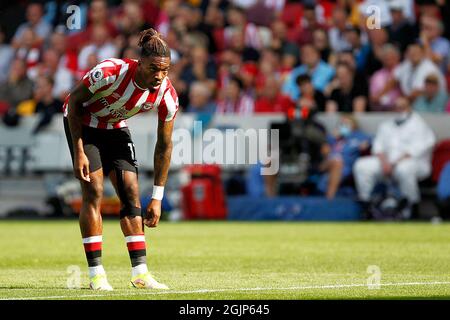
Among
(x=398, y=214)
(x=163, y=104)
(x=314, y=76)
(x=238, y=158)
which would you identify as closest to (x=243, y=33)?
(x=314, y=76)

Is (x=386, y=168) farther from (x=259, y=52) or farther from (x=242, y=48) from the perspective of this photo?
(x=242, y=48)

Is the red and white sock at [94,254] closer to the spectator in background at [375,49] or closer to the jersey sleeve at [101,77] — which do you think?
the jersey sleeve at [101,77]

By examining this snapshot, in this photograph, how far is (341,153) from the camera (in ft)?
71.1

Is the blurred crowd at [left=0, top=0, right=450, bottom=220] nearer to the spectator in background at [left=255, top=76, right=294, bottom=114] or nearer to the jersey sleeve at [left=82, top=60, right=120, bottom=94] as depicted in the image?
the spectator in background at [left=255, top=76, right=294, bottom=114]

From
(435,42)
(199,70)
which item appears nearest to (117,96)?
(435,42)

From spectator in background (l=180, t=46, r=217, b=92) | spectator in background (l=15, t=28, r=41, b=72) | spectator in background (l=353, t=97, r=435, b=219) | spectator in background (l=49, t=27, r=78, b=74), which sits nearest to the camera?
spectator in background (l=353, t=97, r=435, b=219)

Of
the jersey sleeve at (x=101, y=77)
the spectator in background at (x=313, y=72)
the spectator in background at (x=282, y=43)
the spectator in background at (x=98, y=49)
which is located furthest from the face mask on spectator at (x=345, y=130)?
the jersey sleeve at (x=101, y=77)

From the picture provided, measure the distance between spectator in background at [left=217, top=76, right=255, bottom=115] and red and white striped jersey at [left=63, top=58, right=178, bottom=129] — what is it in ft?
43.0

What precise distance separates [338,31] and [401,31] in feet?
4.57

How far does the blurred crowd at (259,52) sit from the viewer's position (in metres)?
22.7

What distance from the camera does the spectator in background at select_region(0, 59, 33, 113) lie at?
26.0m

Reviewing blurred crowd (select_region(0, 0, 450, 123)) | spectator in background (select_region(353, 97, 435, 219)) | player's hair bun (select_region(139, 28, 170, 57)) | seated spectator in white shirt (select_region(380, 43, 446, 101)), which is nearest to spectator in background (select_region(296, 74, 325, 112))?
blurred crowd (select_region(0, 0, 450, 123))

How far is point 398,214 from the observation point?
21.1 metres

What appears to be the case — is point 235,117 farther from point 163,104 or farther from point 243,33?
point 163,104
